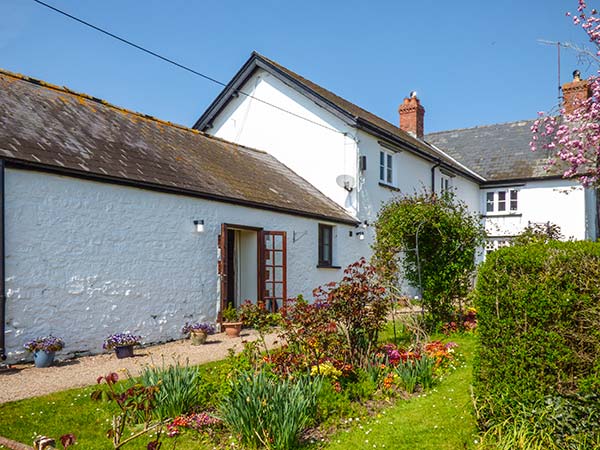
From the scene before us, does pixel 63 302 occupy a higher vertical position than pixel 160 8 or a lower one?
lower

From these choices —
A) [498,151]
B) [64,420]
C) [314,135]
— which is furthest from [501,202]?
[64,420]

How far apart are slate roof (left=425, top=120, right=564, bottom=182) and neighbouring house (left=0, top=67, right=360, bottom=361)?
14.8m

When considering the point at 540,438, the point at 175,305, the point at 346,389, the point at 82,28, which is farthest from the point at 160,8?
the point at 540,438

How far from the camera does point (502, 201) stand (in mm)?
26719

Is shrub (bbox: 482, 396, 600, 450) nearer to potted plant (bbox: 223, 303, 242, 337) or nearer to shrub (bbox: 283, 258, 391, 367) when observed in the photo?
shrub (bbox: 283, 258, 391, 367)

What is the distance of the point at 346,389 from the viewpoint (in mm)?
6250

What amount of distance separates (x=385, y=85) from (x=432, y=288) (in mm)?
6465

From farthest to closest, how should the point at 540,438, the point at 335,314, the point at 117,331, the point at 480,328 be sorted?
1. the point at 117,331
2. the point at 335,314
3. the point at 480,328
4. the point at 540,438

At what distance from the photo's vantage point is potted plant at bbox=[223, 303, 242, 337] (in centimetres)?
1159

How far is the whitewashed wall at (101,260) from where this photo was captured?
27.9 feet

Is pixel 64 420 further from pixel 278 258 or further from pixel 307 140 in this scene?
pixel 307 140

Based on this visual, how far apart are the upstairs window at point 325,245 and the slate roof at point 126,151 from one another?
21.2 inches

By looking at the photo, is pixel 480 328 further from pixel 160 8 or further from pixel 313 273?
pixel 313 273

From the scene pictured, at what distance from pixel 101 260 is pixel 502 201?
22.2 m
